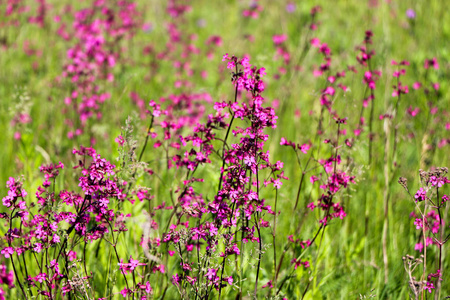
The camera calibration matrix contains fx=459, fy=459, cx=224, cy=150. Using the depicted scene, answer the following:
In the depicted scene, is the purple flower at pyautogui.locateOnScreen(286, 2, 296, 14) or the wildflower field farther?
the purple flower at pyautogui.locateOnScreen(286, 2, 296, 14)

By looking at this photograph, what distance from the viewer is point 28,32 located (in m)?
7.19

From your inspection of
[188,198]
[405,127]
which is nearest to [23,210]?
[188,198]

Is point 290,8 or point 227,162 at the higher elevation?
point 290,8

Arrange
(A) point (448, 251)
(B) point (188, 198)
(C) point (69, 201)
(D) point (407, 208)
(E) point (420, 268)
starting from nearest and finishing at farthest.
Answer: (C) point (69, 201), (B) point (188, 198), (E) point (420, 268), (A) point (448, 251), (D) point (407, 208)

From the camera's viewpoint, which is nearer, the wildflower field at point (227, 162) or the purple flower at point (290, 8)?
the wildflower field at point (227, 162)

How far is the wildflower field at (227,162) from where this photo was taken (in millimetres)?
2143

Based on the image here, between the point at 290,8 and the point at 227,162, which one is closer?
the point at 227,162

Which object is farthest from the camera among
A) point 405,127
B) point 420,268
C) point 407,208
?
point 405,127

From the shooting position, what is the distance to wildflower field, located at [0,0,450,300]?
2143 mm

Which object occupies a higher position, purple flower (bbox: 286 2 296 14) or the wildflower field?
purple flower (bbox: 286 2 296 14)

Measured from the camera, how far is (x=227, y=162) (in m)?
3.09

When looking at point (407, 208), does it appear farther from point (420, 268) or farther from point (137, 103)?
point (137, 103)

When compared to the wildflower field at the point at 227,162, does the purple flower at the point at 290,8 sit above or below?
above

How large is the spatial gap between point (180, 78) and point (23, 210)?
3.85 m
